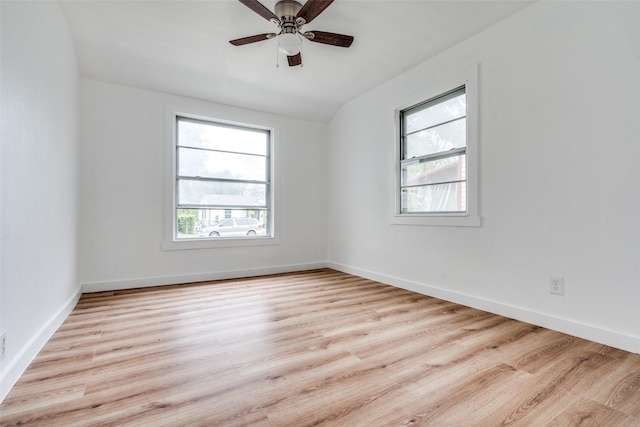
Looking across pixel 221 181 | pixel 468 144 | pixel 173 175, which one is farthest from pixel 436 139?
pixel 173 175

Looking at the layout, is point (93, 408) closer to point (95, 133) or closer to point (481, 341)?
point (481, 341)

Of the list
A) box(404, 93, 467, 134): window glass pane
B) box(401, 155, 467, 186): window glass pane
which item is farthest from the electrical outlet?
box(404, 93, 467, 134): window glass pane

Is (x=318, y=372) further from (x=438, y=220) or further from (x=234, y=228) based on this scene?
(x=234, y=228)

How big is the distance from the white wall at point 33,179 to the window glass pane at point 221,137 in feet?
4.45

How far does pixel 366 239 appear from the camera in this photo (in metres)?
4.14

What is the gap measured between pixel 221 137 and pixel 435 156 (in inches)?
111

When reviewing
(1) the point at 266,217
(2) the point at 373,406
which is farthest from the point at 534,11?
(1) the point at 266,217

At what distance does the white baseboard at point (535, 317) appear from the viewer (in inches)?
77.2

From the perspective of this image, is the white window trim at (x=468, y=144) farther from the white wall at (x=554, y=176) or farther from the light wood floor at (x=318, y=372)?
the light wood floor at (x=318, y=372)

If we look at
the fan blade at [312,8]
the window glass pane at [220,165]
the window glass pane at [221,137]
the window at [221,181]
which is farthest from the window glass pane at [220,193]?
the fan blade at [312,8]

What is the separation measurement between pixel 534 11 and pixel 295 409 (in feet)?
10.5

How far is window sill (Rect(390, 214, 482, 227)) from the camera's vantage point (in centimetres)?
283

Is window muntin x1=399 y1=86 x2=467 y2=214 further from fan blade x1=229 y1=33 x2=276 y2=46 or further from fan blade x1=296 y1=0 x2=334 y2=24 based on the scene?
fan blade x1=229 y1=33 x2=276 y2=46

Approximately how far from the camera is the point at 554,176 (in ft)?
7.50
